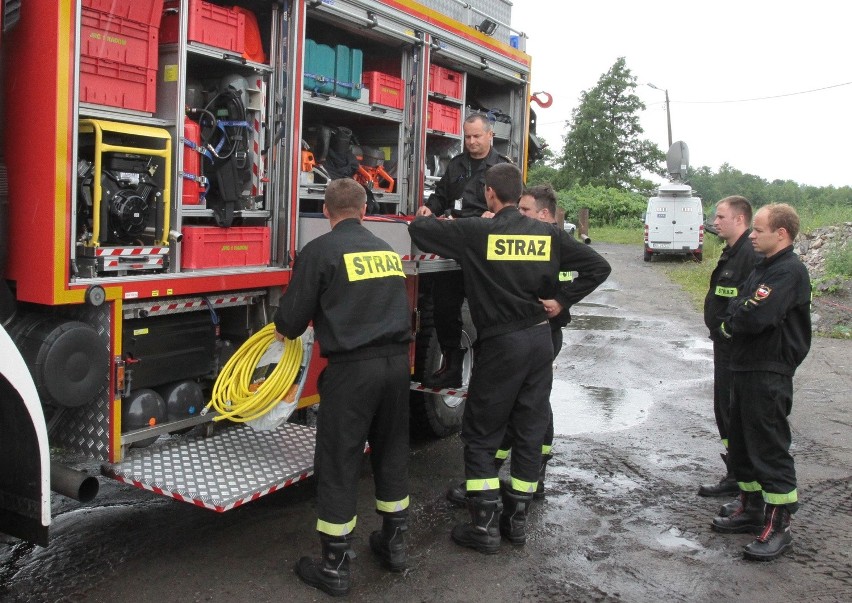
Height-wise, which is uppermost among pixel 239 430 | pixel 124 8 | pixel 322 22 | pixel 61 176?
pixel 322 22

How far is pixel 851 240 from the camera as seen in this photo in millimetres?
18062

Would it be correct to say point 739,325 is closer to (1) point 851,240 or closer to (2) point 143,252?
(2) point 143,252

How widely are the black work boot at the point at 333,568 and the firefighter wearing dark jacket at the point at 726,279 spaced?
2.72m

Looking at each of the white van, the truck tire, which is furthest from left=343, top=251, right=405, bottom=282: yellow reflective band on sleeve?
the white van

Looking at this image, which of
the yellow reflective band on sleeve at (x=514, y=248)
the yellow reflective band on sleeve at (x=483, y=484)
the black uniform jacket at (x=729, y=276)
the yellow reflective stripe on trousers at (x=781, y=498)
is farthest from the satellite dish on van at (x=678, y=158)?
the yellow reflective band on sleeve at (x=483, y=484)

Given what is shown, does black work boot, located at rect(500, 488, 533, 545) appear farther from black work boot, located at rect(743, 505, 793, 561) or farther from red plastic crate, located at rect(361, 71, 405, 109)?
red plastic crate, located at rect(361, 71, 405, 109)

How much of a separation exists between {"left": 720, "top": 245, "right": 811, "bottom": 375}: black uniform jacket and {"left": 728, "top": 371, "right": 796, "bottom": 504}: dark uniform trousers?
0.08 m

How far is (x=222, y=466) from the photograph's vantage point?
14.7 feet

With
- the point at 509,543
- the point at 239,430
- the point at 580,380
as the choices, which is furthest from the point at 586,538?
the point at 580,380

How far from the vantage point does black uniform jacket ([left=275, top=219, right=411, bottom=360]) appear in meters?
3.98

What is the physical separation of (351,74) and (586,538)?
11.4ft

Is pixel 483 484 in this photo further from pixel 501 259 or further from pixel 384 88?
→ pixel 384 88

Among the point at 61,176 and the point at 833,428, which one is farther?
the point at 833,428

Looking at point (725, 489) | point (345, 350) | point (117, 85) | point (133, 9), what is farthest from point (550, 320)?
point (133, 9)
